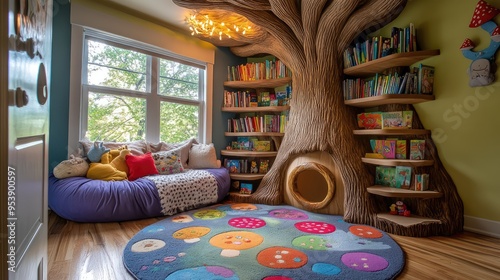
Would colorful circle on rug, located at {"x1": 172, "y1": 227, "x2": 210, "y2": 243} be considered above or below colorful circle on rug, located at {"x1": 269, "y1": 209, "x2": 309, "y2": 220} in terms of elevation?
above

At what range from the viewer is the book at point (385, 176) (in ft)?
8.39

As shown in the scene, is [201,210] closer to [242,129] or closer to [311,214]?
[311,214]

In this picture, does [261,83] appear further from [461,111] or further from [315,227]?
[461,111]

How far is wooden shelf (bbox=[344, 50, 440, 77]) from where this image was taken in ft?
7.63

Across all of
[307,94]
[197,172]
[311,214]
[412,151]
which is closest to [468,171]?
[412,151]

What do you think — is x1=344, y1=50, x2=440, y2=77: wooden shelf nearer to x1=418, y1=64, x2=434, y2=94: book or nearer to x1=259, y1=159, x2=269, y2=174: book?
x1=418, y1=64, x2=434, y2=94: book

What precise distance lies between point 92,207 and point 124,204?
27 centimetres

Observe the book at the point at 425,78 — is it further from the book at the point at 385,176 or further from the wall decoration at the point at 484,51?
the book at the point at 385,176

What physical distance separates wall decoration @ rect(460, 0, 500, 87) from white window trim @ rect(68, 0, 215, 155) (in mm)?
3149

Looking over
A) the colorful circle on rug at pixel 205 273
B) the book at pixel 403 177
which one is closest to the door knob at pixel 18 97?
the colorful circle on rug at pixel 205 273

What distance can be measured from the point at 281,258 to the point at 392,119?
1793 mm

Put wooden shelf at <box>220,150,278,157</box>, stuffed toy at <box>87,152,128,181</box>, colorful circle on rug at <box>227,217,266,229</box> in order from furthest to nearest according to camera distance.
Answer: wooden shelf at <box>220,150,278,157</box> < stuffed toy at <box>87,152,128,181</box> < colorful circle on rug at <box>227,217,266,229</box>

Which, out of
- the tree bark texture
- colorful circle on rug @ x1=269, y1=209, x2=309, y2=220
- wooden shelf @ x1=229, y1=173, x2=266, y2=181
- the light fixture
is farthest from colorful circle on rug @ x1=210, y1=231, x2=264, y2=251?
the light fixture

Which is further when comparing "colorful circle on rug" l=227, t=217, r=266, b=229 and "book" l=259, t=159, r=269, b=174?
"book" l=259, t=159, r=269, b=174
